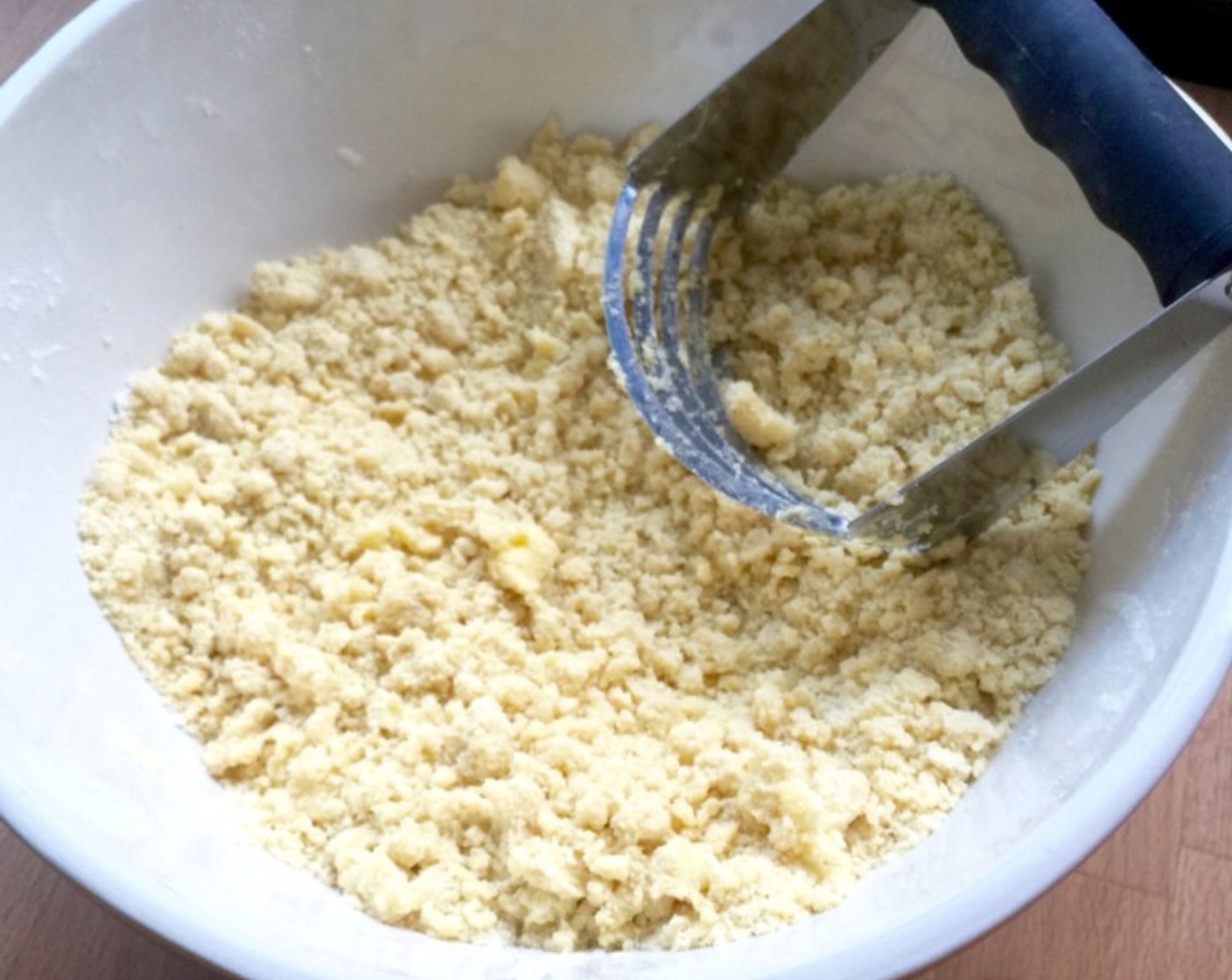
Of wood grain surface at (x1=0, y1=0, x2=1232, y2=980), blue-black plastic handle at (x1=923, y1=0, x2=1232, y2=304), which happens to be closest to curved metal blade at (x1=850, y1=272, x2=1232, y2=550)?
blue-black plastic handle at (x1=923, y1=0, x2=1232, y2=304)

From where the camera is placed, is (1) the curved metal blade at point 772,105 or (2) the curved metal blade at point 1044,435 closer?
(2) the curved metal blade at point 1044,435

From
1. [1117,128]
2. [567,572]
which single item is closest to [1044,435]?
[1117,128]

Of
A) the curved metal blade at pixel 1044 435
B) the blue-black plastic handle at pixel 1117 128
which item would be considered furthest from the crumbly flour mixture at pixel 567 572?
the blue-black plastic handle at pixel 1117 128

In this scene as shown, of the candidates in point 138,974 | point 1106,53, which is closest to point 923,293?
point 1106,53

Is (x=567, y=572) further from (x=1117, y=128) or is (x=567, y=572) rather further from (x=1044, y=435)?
(x=1117, y=128)

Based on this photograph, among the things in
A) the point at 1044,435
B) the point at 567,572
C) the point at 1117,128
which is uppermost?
the point at 1117,128

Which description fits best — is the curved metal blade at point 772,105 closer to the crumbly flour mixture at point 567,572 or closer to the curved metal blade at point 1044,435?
Result: the crumbly flour mixture at point 567,572

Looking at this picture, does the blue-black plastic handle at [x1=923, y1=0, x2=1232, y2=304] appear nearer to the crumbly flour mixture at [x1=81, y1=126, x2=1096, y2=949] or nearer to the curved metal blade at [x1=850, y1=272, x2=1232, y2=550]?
the curved metal blade at [x1=850, y1=272, x2=1232, y2=550]
